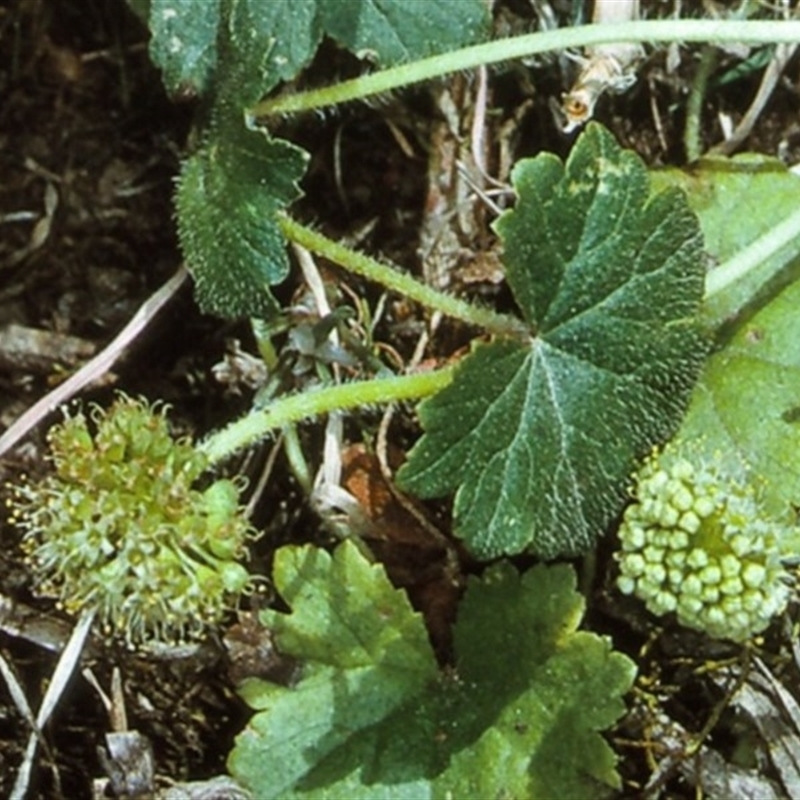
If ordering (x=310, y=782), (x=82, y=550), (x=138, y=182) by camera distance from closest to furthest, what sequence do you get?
(x=82, y=550), (x=310, y=782), (x=138, y=182)

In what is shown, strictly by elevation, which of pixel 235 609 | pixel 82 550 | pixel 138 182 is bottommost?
pixel 235 609

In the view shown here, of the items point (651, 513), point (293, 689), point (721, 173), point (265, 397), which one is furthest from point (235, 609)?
point (721, 173)

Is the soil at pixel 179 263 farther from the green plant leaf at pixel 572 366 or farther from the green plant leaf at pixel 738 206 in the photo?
the green plant leaf at pixel 572 366

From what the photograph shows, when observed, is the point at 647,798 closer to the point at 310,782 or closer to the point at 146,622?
the point at 310,782

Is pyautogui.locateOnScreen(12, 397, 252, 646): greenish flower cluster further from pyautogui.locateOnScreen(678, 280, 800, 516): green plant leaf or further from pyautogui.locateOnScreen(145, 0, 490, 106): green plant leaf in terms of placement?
pyautogui.locateOnScreen(678, 280, 800, 516): green plant leaf

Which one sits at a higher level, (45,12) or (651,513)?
(45,12)

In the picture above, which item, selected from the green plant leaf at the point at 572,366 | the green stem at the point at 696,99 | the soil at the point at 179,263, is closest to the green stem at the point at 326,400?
the green plant leaf at the point at 572,366
